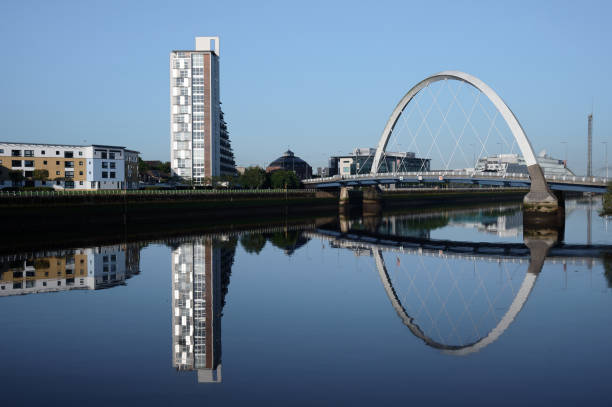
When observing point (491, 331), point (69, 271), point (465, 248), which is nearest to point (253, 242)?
point (465, 248)

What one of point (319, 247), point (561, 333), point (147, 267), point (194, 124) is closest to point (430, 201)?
point (194, 124)

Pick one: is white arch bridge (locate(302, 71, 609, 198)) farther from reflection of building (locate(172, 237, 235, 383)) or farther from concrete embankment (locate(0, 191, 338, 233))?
reflection of building (locate(172, 237, 235, 383))

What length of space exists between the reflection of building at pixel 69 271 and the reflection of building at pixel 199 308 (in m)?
2.82

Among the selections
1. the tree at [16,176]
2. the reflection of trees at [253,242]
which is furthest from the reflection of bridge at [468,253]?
the tree at [16,176]

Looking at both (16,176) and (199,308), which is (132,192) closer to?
(16,176)

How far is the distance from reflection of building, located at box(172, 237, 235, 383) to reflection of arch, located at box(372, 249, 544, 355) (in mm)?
6029

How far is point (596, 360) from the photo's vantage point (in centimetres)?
1313

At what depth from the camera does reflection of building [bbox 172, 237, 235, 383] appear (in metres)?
13.4

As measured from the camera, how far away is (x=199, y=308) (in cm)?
1898

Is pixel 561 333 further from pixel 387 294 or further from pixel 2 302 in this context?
pixel 2 302

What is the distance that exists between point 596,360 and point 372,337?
5.70 metres

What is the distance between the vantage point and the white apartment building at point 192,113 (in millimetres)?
98000

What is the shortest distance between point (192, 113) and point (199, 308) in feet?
275

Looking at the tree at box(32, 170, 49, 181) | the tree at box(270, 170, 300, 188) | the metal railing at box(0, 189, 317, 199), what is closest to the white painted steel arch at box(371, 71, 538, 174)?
the metal railing at box(0, 189, 317, 199)
